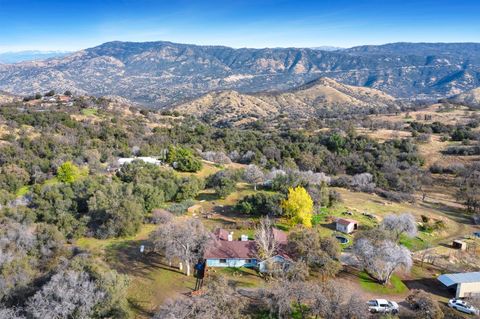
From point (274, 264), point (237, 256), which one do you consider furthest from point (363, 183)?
point (237, 256)

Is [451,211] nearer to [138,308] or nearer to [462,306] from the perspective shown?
[462,306]

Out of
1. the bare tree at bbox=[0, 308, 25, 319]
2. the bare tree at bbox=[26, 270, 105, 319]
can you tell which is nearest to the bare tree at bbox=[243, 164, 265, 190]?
the bare tree at bbox=[26, 270, 105, 319]

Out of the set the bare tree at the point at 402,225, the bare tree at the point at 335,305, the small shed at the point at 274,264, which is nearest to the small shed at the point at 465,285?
the bare tree at the point at 402,225

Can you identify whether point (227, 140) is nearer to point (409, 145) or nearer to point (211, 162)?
point (211, 162)

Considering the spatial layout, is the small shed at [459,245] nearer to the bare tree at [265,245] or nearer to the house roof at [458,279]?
the house roof at [458,279]

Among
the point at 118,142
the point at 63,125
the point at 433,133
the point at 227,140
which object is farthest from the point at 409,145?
the point at 63,125

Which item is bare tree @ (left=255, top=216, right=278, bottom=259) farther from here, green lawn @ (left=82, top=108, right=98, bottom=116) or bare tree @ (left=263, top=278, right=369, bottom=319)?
green lawn @ (left=82, top=108, right=98, bottom=116)

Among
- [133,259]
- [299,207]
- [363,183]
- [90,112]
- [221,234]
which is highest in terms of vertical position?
[90,112]

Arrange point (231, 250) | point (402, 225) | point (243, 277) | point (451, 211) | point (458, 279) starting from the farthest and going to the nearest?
point (451, 211)
point (402, 225)
point (231, 250)
point (243, 277)
point (458, 279)
